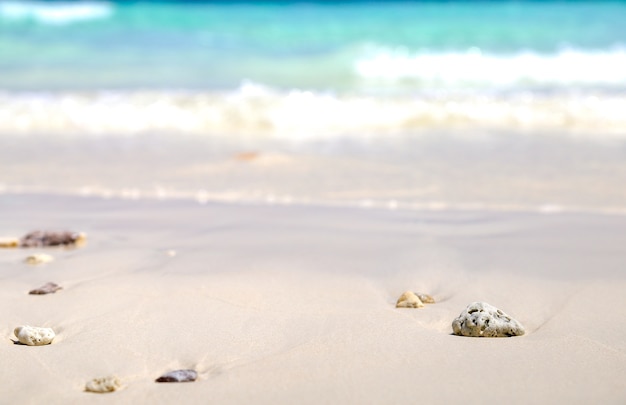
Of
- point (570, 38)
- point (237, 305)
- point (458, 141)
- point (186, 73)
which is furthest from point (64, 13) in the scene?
point (237, 305)

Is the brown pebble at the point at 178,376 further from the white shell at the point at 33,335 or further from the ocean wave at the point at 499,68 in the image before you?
the ocean wave at the point at 499,68

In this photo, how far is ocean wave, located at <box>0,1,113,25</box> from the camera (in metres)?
17.8

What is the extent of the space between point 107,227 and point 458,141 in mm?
3354

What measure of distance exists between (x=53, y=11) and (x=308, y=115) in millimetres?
12752

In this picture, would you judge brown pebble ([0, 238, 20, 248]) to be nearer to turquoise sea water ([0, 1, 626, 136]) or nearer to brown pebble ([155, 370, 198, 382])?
brown pebble ([155, 370, 198, 382])

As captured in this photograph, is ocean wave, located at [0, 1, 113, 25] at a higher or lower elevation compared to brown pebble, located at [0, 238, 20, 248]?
higher

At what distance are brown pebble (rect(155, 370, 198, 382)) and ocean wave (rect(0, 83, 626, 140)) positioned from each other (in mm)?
4791

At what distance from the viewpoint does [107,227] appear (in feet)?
11.1

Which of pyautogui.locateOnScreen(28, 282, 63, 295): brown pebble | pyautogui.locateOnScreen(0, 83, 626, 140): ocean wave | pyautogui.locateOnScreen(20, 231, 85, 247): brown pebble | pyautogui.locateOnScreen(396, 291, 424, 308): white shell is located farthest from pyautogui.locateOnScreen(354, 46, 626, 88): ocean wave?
pyautogui.locateOnScreen(28, 282, 63, 295): brown pebble

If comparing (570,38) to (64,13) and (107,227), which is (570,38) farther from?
(107,227)

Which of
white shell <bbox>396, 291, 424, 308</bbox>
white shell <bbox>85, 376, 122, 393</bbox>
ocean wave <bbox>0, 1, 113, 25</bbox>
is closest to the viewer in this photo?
white shell <bbox>85, 376, 122, 393</bbox>

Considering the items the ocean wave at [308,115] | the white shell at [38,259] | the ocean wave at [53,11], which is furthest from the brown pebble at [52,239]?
the ocean wave at [53,11]

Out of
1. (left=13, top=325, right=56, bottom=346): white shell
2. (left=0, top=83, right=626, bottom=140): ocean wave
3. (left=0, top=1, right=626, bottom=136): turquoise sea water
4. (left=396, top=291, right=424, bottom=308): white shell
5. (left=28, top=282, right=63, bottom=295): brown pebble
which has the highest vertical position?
(left=0, top=1, right=626, bottom=136): turquoise sea water

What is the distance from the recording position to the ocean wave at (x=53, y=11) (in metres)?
17.8
